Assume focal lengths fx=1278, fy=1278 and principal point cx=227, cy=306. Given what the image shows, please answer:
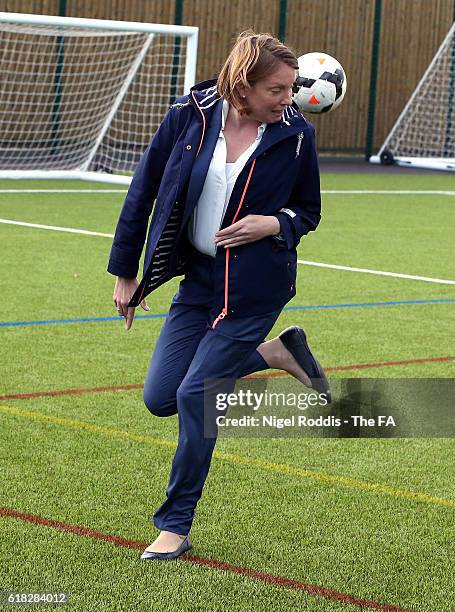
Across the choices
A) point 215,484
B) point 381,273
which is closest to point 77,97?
point 381,273

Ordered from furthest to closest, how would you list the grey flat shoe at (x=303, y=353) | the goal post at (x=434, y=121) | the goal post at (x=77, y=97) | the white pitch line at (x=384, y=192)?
1. the goal post at (x=434, y=121)
2. the goal post at (x=77, y=97)
3. the white pitch line at (x=384, y=192)
4. the grey flat shoe at (x=303, y=353)

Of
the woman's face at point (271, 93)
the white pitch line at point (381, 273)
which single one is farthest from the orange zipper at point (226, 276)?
the white pitch line at point (381, 273)

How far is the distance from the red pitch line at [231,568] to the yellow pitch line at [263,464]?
1.20 m

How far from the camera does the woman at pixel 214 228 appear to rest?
4641mm

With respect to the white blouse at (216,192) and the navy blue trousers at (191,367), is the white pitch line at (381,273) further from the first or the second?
the white blouse at (216,192)

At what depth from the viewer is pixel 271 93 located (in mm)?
4609

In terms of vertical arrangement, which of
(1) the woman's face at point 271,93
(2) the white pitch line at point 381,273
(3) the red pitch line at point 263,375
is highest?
(1) the woman's face at point 271,93

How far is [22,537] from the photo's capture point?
4.87 metres

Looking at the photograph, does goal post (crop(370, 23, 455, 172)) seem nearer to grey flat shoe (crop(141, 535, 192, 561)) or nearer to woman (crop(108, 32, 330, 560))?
woman (crop(108, 32, 330, 560))

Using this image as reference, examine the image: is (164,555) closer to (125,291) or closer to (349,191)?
(125,291)

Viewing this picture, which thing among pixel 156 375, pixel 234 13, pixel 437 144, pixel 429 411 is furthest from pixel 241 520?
pixel 437 144

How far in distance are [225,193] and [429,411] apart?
2948mm

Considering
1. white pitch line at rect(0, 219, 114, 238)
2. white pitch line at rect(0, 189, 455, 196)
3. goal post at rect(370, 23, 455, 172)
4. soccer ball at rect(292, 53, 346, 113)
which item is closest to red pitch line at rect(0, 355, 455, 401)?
soccer ball at rect(292, 53, 346, 113)

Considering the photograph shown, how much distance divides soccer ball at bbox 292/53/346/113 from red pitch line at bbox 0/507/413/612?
9.39ft
